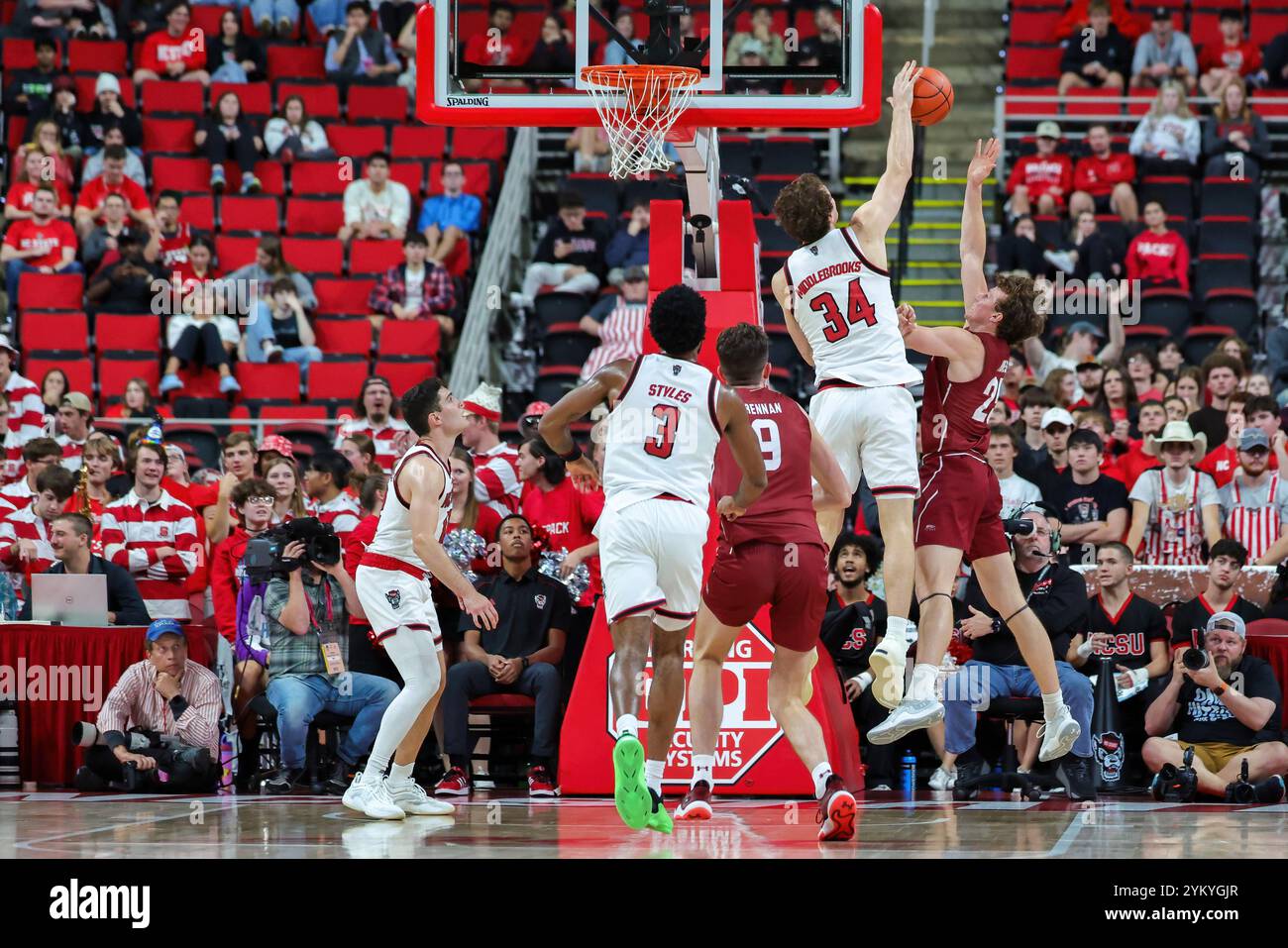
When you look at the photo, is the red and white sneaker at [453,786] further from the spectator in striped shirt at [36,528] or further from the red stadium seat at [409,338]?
the red stadium seat at [409,338]

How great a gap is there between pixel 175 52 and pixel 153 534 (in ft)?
29.5

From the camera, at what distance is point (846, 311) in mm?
9203

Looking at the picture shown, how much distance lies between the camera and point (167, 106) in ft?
64.2

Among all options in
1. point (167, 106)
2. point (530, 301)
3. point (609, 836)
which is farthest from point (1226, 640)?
point (167, 106)

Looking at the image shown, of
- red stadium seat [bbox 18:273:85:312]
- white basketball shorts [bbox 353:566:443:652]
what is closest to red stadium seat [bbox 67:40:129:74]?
red stadium seat [bbox 18:273:85:312]

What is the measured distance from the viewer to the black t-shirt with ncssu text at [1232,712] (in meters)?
11.1

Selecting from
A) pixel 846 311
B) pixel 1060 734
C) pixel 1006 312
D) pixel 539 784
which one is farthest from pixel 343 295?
pixel 1060 734

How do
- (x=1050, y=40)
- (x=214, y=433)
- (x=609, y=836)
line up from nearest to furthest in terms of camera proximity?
1. (x=609, y=836)
2. (x=214, y=433)
3. (x=1050, y=40)

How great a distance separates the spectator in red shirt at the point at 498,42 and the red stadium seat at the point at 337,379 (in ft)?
13.6

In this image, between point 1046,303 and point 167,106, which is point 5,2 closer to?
point 167,106

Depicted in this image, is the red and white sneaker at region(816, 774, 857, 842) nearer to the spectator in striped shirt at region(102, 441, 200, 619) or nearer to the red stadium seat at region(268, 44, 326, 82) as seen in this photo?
the spectator in striped shirt at region(102, 441, 200, 619)

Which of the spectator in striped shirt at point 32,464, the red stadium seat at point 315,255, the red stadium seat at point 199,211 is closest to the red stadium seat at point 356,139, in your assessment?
the red stadium seat at point 199,211

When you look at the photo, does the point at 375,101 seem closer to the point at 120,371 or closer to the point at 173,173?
the point at 173,173

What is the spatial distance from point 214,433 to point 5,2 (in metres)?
9.03
